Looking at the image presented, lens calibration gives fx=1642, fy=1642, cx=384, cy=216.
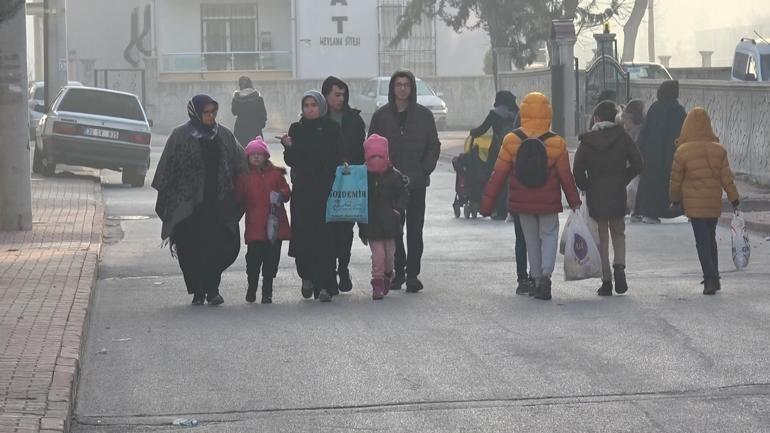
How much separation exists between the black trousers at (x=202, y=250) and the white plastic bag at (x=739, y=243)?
4370mm

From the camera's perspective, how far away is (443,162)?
116 feet

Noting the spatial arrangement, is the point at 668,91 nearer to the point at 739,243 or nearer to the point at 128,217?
the point at 739,243

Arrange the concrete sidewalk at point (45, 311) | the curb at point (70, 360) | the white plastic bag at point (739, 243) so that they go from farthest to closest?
the white plastic bag at point (739, 243) < the concrete sidewalk at point (45, 311) < the curb at point (70, 360)

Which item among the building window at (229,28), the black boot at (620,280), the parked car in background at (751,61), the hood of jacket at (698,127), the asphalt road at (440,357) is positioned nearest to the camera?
the asphalt road at (440,357)

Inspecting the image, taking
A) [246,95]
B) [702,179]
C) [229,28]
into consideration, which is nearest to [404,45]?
[229,28]

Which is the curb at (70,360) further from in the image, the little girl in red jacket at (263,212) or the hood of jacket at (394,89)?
the hood of jacket at (394,89)

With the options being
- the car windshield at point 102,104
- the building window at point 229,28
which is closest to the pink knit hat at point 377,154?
the car windshield at point 102,104

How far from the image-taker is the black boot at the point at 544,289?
40.8 feet

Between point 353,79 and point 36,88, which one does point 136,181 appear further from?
point 353,79

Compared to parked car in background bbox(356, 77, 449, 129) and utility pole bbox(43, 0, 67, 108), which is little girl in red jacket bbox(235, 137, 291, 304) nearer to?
utility pole bbox(43, 0, 67, 108)

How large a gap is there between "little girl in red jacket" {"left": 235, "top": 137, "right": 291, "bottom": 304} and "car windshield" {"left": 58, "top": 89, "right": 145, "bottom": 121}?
16195 mm

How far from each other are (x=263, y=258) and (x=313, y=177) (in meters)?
0.73

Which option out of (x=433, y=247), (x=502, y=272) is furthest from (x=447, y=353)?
(x=433, y=247)

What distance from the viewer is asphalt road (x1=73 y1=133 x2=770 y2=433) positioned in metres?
8.02
